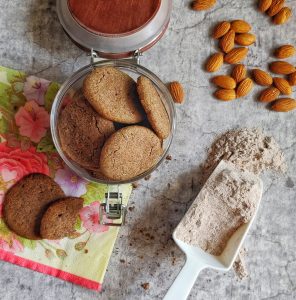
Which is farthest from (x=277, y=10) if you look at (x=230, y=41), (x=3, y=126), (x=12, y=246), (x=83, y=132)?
(x=12, y=246)

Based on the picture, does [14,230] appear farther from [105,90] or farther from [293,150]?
[293,150]

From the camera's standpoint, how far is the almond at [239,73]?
0.98 m

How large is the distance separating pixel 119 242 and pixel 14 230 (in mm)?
215

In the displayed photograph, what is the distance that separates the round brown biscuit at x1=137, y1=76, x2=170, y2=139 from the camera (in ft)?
2.67

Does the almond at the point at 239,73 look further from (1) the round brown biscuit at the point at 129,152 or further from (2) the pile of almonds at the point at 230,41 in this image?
(1) the round brown biscuit at the point at 129,152

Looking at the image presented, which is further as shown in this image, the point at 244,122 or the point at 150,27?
the point at 244,122

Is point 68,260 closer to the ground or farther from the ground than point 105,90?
closer to the ground

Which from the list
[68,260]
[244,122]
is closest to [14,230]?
[68,260]

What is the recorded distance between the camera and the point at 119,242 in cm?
96

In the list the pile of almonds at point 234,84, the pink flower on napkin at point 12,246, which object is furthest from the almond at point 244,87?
the pink flower on napkin at point 12,246

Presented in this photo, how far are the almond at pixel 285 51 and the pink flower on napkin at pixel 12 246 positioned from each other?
2.22 ft

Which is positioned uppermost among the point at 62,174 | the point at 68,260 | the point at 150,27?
the point at 150,27

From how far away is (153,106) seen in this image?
82 centimetres

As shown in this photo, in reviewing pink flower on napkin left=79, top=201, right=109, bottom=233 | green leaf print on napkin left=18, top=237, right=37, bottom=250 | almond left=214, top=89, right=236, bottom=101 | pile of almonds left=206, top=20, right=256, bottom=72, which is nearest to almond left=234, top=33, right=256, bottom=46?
pile of almonds left=206, top=20, right=256, bottom=72
